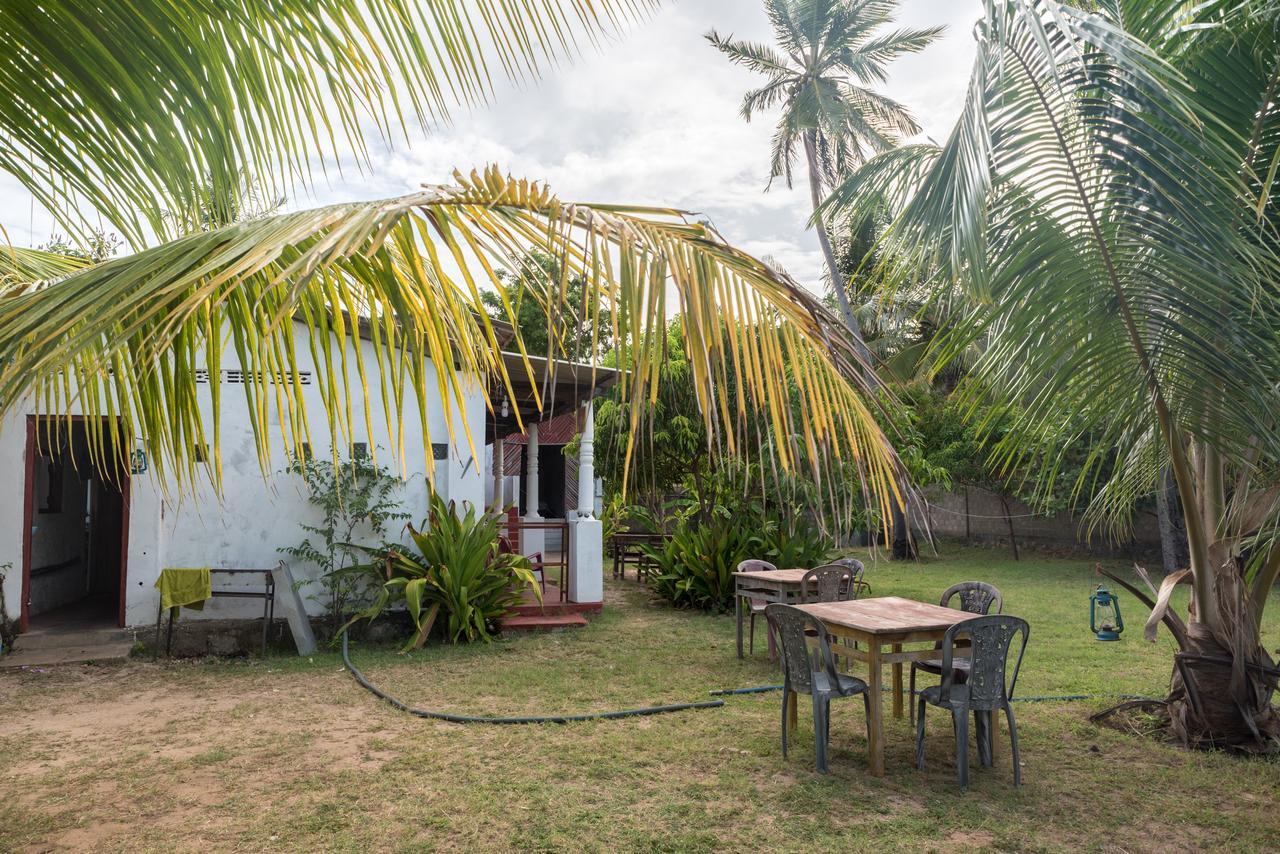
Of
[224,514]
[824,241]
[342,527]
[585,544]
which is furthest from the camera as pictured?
[824,241]

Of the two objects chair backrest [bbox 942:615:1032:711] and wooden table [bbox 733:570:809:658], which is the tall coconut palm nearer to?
wooden table [bbox 733:570:809:658]

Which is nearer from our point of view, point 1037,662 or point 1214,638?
point 1214,638

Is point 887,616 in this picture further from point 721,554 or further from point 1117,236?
point 721,554

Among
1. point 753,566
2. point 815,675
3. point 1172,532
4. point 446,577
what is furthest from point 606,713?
point 1172,532

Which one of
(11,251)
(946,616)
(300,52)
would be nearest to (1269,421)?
(946,616)

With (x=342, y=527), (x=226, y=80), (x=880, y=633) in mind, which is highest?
(x=226, y=80)

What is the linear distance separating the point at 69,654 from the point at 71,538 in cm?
441

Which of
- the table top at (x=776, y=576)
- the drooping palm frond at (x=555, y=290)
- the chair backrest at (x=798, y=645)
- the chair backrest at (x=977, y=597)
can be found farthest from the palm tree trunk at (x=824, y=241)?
the drooping palm frond at (x=555, y=290)

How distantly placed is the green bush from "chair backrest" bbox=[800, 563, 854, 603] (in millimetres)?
3404

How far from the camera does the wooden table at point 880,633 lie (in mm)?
5391

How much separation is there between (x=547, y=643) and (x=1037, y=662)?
16.6 ft

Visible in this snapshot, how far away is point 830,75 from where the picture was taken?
22.5m

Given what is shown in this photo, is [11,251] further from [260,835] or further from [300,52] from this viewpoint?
[260,835]

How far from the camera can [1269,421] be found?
4.50 metres
